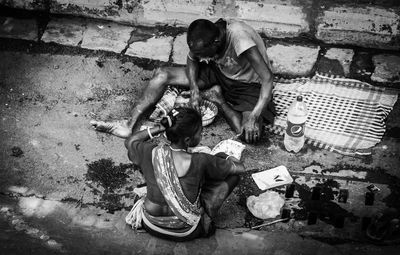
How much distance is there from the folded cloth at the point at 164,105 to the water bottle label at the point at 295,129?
4.04ft

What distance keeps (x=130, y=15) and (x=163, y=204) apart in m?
3.11

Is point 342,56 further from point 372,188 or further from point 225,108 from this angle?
point 372,188

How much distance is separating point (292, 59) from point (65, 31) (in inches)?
107

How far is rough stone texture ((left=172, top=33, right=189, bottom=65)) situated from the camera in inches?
217

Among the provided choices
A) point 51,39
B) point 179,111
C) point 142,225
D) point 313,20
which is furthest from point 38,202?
point 313,20

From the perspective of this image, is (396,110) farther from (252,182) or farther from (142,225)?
(142,225)

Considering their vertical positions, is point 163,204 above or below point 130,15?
below

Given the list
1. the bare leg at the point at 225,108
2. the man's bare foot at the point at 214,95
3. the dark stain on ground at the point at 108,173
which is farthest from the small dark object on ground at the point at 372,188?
the dark stain on ground at the point at 108,173

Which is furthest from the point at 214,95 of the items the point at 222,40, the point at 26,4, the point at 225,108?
the point at 26,4

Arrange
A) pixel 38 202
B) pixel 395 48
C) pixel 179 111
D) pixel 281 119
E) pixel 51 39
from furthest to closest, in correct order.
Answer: pixel 51 39 → pixel 395 48 → pixel 281 119 → pixel 38 202 → pixel 179 111

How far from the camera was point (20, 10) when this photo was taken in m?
6.14

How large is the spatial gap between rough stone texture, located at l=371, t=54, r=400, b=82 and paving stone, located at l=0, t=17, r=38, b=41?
394 centimetres

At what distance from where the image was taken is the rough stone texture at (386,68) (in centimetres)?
521

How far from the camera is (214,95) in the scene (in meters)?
4.89
